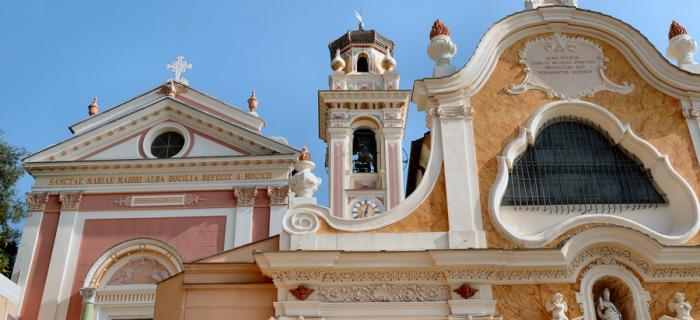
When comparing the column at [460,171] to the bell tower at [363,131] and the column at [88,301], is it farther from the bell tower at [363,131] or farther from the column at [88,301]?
the column at [88,301]

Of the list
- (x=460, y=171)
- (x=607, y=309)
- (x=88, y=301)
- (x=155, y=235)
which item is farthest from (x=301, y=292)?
(x=88, y=301)

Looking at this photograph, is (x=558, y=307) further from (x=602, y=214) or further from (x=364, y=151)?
(x=364, y=151)

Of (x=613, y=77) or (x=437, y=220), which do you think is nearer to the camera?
(x=437, y=220)

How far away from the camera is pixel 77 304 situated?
61.1 ft

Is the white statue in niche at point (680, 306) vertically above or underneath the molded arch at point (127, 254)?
underneath

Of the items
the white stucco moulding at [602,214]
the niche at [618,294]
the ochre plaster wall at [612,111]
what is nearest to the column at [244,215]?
the ochre plaster wall at [612,111]

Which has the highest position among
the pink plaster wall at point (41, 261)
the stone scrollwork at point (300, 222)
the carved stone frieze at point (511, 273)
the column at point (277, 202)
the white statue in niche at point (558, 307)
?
the column at point (277, 202)

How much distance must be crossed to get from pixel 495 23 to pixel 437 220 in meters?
4.19

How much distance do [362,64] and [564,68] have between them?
586 inches

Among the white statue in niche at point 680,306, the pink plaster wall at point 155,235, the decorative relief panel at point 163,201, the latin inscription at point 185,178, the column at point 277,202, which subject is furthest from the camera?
the latin inscription at point 185,178

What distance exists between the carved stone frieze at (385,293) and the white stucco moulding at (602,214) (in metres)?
1.60

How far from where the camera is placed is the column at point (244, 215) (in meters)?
18.9

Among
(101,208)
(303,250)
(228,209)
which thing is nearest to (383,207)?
(228,209)

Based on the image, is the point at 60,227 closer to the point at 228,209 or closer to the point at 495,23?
the point at 228,209
